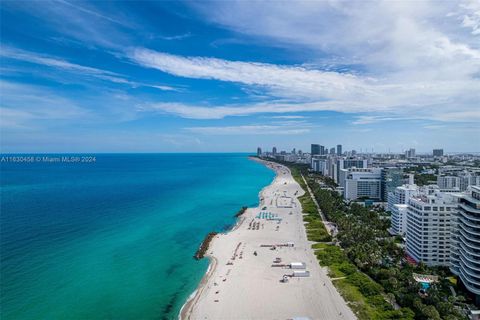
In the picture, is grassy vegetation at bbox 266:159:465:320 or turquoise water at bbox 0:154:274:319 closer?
grassy vegetation at bbox 266:159:465:320

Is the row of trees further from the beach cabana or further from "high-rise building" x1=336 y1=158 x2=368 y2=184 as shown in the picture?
"high-rise building" x1=336 y1=158 x2=368 y2=184

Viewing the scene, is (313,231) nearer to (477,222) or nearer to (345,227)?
(345,227)

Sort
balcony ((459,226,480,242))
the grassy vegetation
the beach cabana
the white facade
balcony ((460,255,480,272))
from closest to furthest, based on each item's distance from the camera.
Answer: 1. the grassy vegetation
2. balcony ((460,255,480,272))
3. balcony ((459,226,480,242))
4. the beach cabana
5. the white facade

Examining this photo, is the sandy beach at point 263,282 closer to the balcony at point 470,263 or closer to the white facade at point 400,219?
the balcony at point 470,263

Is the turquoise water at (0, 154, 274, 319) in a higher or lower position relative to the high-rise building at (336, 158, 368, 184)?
lower

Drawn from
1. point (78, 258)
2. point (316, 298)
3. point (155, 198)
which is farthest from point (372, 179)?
point (78, 258)

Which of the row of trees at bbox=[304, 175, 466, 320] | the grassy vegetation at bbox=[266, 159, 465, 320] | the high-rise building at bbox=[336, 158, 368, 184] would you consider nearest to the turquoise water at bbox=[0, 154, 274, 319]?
the grassy vegetation at bbox=[266, 159, 465, 320]

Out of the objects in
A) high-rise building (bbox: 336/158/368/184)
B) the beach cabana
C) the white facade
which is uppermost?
high-rise building (bbox: 336/158/368/184)
